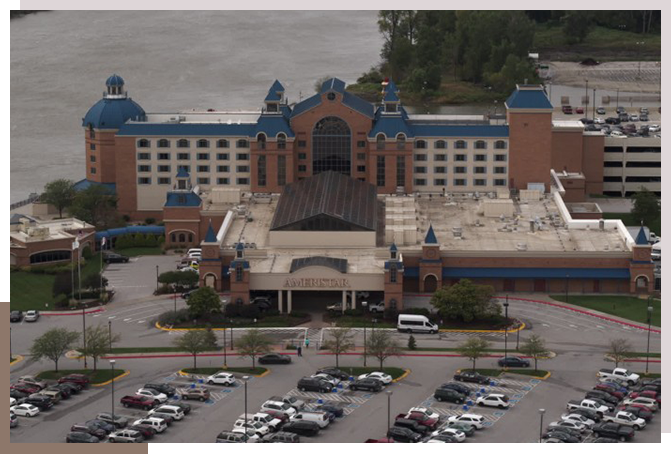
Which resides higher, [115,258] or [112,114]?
[112,114]

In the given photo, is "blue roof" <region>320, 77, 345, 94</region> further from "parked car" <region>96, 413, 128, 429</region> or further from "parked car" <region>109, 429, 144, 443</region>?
"parked car" <region>109, 429, 144, 443</region>

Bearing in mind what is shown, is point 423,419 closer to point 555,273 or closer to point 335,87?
point 555,273

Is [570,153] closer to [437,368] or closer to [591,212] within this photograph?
[591,212]

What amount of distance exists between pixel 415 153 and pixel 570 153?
13167 mm

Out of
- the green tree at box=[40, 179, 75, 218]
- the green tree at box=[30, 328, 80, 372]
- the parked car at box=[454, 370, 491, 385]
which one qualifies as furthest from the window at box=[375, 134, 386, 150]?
the green tree at box=[30, 328, 80, 372]

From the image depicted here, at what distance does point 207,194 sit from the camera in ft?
373

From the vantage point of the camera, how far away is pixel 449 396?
8069 cm

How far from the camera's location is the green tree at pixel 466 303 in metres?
92.6

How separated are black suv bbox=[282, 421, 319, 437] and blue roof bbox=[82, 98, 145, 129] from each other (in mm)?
45392

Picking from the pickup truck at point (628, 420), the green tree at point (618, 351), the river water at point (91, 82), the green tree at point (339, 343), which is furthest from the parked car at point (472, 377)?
the river water at point (91, 82)

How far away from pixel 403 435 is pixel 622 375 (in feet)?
44.4

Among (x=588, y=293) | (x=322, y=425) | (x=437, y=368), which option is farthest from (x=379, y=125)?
(x=322, y=425)

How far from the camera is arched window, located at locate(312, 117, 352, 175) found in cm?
11350

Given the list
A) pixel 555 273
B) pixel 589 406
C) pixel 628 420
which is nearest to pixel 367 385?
pixel 589 406
